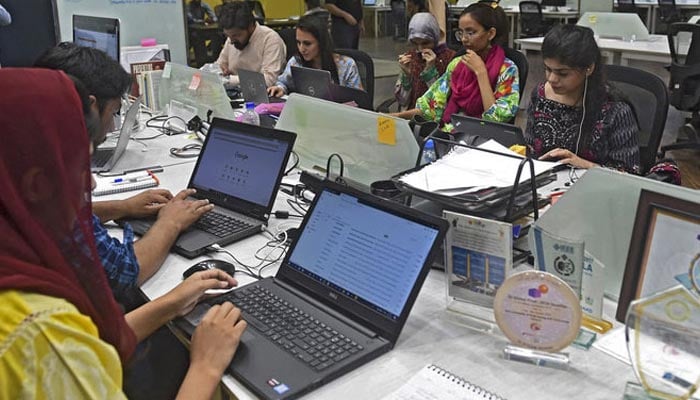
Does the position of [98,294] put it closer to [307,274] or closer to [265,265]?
[307,274]

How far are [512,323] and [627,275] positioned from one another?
0.25 meters

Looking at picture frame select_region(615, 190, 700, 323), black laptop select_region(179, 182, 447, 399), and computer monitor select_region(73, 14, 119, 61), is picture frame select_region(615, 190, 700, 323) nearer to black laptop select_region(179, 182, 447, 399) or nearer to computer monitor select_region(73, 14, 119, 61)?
black laptop select_region(179, 182, 447, 399)

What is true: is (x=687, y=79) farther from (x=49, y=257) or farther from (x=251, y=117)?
(x=49, y=257)

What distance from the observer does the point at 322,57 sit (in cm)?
364

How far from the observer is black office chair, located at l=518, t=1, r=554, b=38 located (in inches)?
380

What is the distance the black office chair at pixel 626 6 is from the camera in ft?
31.3

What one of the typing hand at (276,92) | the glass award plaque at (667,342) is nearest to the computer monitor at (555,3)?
the typing hand at (276,92)

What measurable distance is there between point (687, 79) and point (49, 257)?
15.9 feet

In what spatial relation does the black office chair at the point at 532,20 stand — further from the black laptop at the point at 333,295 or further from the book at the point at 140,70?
the black laptop at the point at 333,295

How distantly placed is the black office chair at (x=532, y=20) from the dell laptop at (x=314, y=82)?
741cm

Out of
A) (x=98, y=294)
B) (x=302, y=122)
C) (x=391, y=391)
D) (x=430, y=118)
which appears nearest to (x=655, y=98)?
(x=430, y=118)

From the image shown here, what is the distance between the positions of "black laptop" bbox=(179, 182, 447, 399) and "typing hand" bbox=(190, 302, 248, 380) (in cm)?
2

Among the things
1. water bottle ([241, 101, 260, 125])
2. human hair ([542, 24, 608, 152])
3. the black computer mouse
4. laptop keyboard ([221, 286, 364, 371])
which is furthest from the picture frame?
water bottle ([241, 101, 260, 125])

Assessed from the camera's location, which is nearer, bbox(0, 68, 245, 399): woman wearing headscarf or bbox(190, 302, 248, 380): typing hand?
bbox(0, 68, 245, 399): woman wearing headscarf
